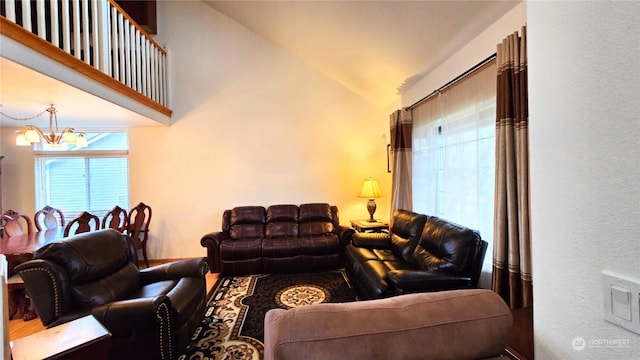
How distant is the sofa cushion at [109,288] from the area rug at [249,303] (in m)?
0.67

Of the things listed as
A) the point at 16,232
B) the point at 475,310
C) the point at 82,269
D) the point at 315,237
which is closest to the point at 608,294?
the point at 475,310

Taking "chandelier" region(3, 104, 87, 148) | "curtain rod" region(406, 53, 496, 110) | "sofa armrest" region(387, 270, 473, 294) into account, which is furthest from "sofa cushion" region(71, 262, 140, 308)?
"curtain rod" region(406, 53, 496, 110)

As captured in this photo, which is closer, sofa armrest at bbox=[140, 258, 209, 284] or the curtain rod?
the curtain rod

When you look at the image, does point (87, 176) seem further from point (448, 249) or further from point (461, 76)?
point (461, 76)

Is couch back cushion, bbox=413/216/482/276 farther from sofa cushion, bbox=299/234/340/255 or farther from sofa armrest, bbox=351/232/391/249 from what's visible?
sofa cushion, bbox=299/234/340/255

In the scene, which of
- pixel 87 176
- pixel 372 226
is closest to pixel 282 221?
pixel 372 226

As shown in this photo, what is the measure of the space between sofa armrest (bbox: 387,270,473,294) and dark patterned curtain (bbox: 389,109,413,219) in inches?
72.5

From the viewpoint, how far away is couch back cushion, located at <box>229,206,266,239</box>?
414cm

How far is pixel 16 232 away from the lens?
350 cm

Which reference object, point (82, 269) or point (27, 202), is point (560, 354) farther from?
point (27, 202)

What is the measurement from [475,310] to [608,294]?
1.16ft

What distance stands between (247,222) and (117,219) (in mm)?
1700

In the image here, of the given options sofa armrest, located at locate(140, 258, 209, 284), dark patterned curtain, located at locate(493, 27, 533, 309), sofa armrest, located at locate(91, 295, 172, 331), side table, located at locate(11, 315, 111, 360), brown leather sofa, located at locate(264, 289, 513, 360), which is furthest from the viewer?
sofa armrest, located at locate(140, 258, 209, 284)

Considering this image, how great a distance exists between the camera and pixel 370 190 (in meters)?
4.37
